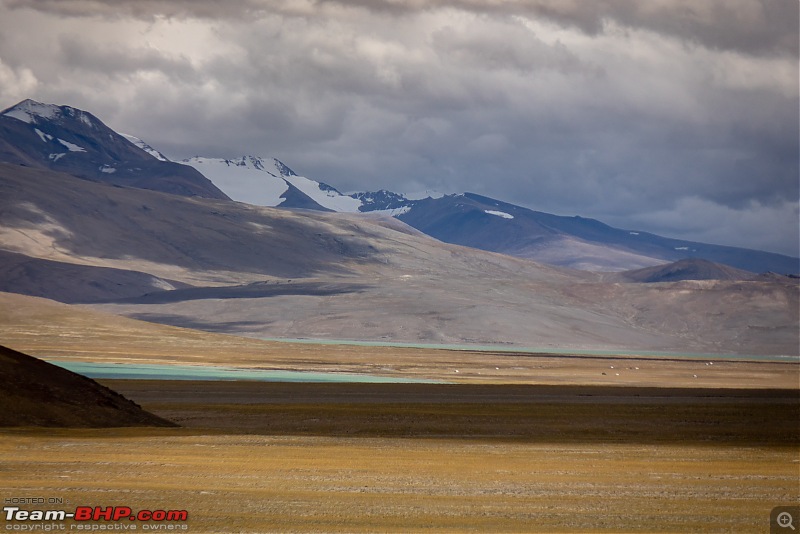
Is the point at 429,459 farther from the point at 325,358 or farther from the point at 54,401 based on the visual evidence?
the point at 325,358

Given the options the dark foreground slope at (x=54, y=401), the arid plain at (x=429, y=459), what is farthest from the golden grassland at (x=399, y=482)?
the dark foreground slope at (x=54, y=401)

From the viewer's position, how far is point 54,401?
36.4 meters

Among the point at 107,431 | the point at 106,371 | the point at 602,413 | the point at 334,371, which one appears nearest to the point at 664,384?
the point at 334,371

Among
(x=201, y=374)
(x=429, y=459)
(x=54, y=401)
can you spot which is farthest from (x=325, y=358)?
(x=429, y=459)

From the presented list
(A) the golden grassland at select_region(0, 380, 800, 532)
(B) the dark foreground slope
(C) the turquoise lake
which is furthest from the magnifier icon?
(C) the turquoise lake

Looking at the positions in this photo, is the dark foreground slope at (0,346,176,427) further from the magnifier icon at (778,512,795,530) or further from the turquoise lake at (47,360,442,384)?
the turquoise lake at (47,360,442,384)

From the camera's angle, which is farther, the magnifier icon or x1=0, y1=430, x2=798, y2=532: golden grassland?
x1=0, y1=430, x2=798, y2=532: golden grassland

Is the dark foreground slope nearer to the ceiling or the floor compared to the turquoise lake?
nearer to the ceiling

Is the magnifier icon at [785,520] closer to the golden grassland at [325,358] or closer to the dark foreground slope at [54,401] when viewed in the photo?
the dark foreground slope at [54,401]

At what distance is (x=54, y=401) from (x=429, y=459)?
14579 millimetres

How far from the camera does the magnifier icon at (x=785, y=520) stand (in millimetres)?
20573

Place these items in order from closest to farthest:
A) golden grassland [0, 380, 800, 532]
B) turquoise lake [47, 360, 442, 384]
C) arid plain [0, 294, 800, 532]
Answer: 1. golden grassland [0, 380, 800, 532]
2. arid plain [0, 294, 800, 532]
3. turquoise lake [47, 360, 442, 384]

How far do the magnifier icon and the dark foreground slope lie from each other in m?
23.8

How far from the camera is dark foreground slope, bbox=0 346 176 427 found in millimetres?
34844
